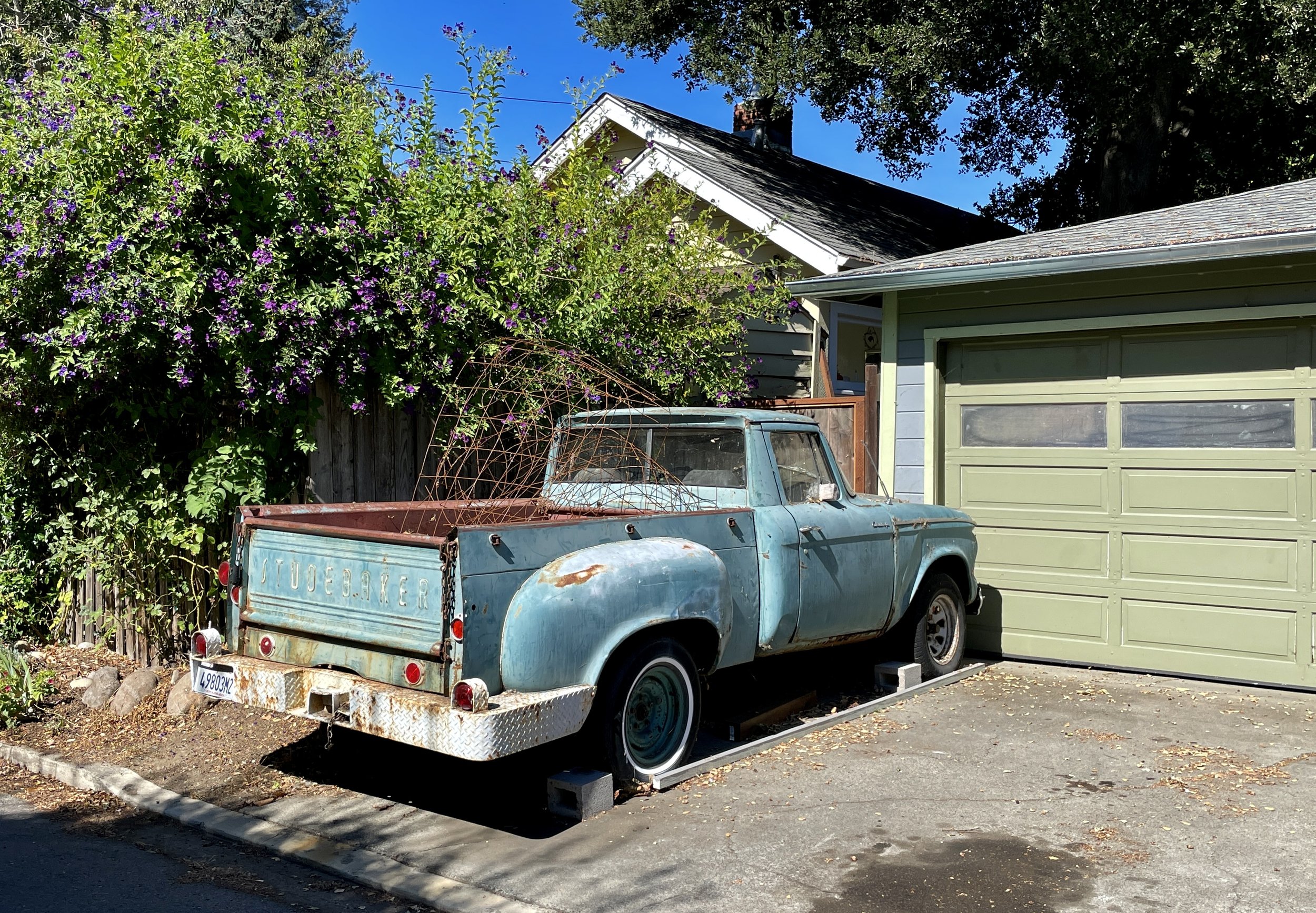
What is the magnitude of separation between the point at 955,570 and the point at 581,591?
382 centimetres

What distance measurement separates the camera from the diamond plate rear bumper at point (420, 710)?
463cm

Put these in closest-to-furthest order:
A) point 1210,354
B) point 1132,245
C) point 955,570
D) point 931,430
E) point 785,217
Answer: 1. point 1132,245
2. point 1210,354
3. point 955,570
4. point 931,430
5. point 785,217

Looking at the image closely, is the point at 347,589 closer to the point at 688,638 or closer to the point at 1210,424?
the point at 688,638

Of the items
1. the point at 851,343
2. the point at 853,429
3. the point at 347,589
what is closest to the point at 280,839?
the point at 347,589

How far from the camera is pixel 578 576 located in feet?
16.6

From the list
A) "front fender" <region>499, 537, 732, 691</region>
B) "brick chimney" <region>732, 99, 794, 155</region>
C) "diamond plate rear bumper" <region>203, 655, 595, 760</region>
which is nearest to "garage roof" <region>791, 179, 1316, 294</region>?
"front fender" <region>499, 537, 732, 691</region>

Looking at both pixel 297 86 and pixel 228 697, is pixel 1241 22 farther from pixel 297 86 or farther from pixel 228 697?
pixel 228 697

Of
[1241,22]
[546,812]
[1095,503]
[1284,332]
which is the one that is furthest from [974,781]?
[1241,22]

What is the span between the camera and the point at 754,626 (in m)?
6.16

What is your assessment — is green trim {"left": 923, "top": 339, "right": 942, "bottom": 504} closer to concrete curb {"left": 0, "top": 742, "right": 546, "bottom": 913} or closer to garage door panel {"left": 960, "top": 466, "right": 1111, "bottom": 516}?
garage door panel {"left": 960, "top": 466, "right": 1111, "bottom": 516}

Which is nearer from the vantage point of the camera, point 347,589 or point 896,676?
point 347,589

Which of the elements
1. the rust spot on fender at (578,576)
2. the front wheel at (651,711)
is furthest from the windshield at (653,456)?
the rust spot on fender at (578,576)

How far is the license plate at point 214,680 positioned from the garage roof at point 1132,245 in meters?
5.35

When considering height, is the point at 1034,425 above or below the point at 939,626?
above
